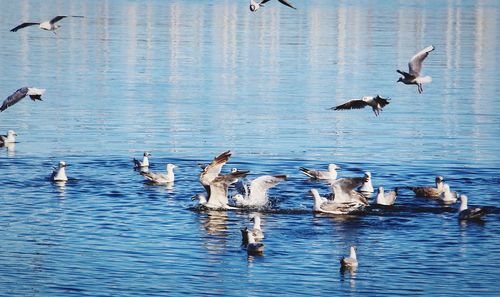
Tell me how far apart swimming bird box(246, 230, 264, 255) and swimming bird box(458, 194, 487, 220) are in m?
4.66

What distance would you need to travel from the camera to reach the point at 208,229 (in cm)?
2212

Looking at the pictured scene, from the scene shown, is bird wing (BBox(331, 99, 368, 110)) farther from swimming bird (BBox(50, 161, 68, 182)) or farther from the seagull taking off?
swimming bird (BBox(50, 161, 68, 182))

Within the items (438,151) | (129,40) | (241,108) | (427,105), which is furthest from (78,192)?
(129,40)

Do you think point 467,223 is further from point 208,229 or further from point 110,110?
point 110,110

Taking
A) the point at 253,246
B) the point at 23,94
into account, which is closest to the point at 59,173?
the point at 23,94

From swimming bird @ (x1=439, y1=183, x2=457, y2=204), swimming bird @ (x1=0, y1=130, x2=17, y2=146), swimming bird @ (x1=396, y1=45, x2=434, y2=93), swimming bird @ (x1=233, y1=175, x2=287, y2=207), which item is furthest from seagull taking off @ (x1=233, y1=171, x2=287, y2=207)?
swimming bird @ (x1=0, y1=130, x2=17, y2=146)

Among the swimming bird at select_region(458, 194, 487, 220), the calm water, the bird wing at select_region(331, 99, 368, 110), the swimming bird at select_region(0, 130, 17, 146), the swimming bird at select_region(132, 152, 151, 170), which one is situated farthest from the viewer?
the swimming bird at select_region(0, 130, 17, 146)

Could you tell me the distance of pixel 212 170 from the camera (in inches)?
936

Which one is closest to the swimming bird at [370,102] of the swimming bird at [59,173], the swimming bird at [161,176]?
the swimming bird at [161,176]

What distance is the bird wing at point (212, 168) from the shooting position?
23562 mm

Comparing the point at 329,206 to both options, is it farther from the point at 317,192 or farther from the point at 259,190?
the point at 259,190

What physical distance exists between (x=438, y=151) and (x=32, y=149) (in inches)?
402

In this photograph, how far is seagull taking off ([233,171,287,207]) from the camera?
947 inches

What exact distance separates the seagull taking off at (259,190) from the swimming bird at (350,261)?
484cm
